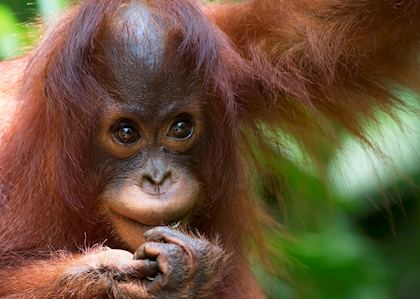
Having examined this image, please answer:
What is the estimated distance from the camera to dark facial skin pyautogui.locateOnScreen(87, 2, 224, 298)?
273cm

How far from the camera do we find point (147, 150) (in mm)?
2842

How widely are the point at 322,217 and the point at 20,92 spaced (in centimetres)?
148

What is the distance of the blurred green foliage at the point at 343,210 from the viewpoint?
3.62 metres

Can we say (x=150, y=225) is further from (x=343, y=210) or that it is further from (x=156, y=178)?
(x=343, y=210)

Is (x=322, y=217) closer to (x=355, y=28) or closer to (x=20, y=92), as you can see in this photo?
(x=355, y=28)

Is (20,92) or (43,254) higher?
(20,92)

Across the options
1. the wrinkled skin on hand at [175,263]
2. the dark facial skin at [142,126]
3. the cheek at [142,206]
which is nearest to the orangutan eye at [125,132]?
the dark facial skin at [142,126]

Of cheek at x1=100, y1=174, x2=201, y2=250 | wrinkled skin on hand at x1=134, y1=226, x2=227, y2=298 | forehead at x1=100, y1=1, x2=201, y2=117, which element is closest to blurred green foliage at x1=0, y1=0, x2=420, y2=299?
forehead at x1=100, y1=1, x2=201, y2=117

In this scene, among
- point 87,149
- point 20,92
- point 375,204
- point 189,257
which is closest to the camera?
point 189,257

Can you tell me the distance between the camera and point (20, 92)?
310 centimetres

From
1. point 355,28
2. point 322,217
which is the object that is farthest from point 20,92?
point 322,217

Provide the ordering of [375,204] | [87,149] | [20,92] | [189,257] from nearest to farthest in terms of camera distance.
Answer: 1. [189,257]
2. [87,149]
3. [20,92]
4. [375,204]

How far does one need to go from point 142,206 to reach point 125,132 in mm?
230

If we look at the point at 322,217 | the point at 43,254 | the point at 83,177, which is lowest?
the point at 322,217
